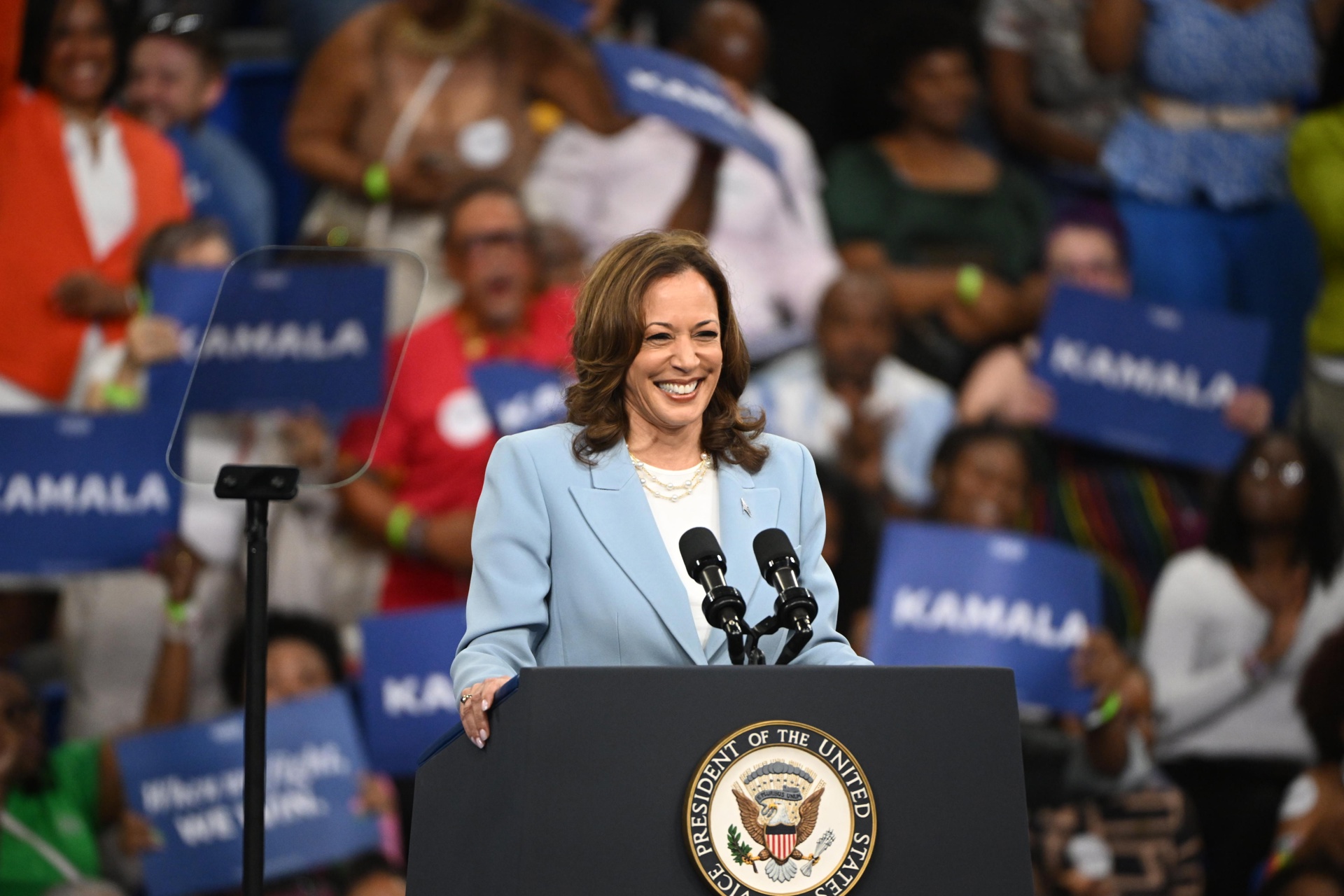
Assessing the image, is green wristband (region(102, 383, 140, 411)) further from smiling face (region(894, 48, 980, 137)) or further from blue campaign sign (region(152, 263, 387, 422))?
smiling face (region(894, 48, 980, 137))

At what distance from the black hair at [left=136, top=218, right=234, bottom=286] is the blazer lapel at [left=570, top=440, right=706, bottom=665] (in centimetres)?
320

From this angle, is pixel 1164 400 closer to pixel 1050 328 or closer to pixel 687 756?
pixel 1050 328

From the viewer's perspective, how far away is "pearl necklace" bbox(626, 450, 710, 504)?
7.09 ft

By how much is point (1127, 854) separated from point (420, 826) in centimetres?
330

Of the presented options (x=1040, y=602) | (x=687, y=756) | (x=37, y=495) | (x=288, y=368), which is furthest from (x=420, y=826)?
(x=1040, y=602)

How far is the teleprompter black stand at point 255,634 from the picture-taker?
2510 mm

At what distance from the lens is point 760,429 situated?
2266mm

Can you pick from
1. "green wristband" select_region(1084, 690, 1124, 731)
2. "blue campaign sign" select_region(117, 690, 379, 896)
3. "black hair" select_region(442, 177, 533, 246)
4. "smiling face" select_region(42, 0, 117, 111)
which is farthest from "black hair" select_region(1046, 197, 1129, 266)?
"smiling face" select_region(42, 0, 117, 111)

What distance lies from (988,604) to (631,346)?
9.96 feet

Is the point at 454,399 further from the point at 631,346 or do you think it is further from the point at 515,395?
the point at 631,346

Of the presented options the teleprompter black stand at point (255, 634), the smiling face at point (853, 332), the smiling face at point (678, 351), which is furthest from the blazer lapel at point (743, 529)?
the smiling face at point (853, 332)

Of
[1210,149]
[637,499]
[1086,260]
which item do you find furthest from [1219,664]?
[637,499]

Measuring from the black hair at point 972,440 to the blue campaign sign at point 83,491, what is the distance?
2.35 m

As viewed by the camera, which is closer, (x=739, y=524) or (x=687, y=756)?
(x=687, y=756)
